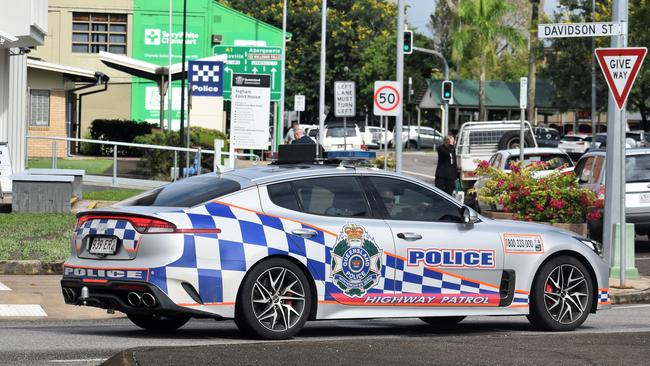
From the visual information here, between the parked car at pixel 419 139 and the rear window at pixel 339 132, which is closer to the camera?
the rear window at pixel 339 132

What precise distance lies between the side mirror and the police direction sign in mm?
5540

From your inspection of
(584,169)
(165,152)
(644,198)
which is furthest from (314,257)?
(165,152)

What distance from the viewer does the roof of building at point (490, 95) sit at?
3278 inches

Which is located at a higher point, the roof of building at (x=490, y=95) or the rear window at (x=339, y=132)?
the roof of building at (x=490, y=95)

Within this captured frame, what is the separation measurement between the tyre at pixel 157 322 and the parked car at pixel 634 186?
10676 mm

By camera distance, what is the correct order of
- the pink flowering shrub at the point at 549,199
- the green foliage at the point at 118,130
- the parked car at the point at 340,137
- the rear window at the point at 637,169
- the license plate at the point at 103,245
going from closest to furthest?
1. the license plate at the point at 103,245
2. the pink flowering shrub at the point at 549,199
3. the rear window at the point at 637,169
4. the green foliage at the point at 118,130
5. the parked car at the point at 340,137

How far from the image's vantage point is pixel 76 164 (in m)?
30.5

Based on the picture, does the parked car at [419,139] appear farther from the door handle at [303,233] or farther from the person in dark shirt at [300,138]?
the door handle at [303,233]

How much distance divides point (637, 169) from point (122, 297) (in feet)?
42.1

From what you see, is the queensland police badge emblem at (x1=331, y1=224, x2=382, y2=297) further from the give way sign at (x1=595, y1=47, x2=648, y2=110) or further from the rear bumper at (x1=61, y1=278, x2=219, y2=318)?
the give way sign at (x1=595, y1=47, x2=648, y2=110)

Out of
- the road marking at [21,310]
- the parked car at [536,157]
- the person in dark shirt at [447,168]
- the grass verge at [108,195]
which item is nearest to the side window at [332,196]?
the road marking at [21,310]

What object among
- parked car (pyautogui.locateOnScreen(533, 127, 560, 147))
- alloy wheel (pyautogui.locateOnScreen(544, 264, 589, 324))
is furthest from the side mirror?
parked car (pyautogui.locateOnScreen(533, 127, 560, 147))

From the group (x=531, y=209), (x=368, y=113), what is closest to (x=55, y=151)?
(x=531, y=209)

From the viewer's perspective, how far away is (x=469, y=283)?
430 inches
